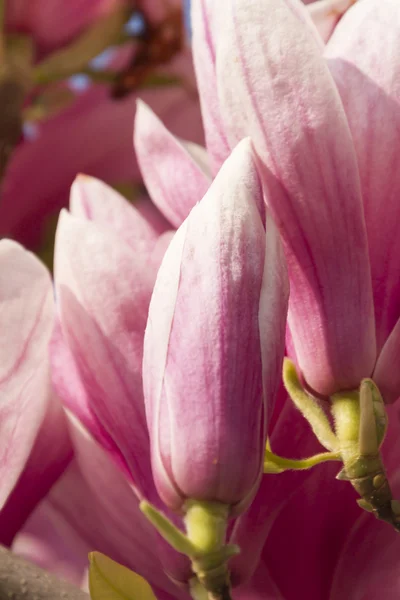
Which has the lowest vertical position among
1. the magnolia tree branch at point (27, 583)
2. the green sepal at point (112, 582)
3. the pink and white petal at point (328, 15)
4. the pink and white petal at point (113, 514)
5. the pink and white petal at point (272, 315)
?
the pink and white petal at point (113, 514)

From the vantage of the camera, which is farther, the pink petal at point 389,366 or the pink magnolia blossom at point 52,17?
the pink magnolia blossom at point 52,17

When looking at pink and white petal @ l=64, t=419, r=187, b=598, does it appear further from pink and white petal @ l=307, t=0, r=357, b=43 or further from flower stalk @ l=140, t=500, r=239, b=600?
pink and white petal @ l=307, t=0, r=357, b=43

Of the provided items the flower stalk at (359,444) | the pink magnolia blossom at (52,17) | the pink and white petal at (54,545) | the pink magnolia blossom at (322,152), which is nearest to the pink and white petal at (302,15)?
the pink magnolia blossom at (322,152)

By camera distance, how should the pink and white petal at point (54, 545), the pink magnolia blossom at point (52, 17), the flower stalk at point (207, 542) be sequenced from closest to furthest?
the flower stalk at point (207, 542) → the pink and white petal at point (54, 545) → the pink magnolia blossom at point (52, 17)

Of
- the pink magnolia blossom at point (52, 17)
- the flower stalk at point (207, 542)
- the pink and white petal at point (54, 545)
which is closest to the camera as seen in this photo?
the flower stalk at point (207, 542)

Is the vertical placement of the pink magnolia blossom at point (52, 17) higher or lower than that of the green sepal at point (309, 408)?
higher

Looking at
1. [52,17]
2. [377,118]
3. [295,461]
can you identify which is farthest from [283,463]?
[52,17]

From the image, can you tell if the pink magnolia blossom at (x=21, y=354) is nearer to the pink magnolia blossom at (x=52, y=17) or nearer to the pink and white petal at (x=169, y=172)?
the pink and white petal at (x=169, y=172)

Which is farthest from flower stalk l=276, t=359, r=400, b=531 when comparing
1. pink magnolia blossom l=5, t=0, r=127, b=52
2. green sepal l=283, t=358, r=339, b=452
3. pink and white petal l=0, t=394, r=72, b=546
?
pink magnolia blossom l=5, t=0, r=127, b=52
